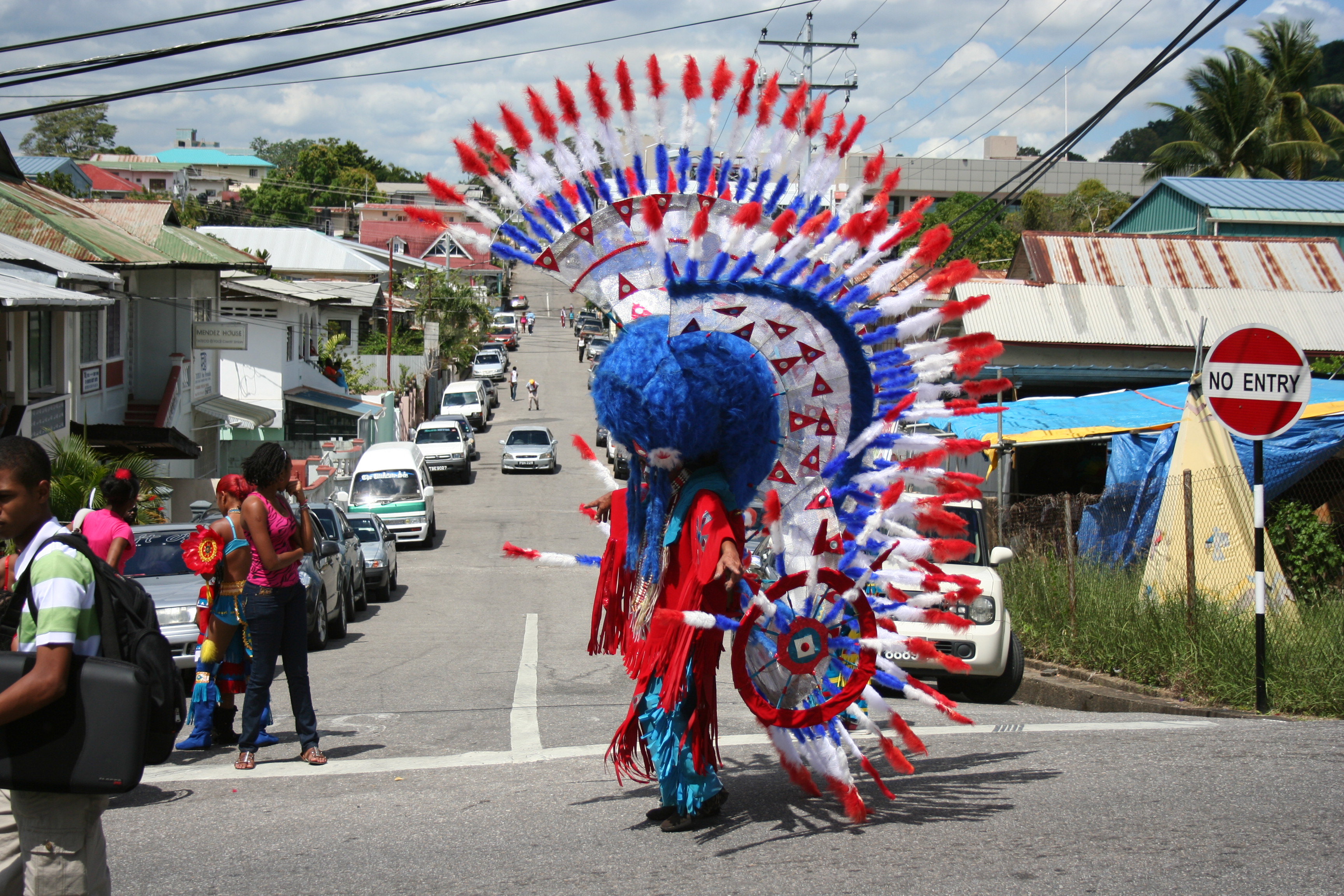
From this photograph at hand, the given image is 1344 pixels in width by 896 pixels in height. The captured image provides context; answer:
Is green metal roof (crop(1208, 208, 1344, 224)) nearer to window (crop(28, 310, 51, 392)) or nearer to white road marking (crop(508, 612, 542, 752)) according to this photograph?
white road marking (crop(508, 612, 542, 752))

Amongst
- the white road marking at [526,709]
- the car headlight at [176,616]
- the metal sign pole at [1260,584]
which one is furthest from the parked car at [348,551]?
the metal sign pole at [1260,584]

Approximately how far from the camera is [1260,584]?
24.5 ft

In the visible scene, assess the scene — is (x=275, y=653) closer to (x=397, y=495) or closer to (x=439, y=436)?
(x=397, y=495)

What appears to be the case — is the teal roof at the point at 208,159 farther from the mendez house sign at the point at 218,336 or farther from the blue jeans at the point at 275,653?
the blue jeans at the point at 275,653

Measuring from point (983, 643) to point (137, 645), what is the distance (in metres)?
7.06

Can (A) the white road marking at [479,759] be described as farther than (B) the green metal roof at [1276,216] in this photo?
No

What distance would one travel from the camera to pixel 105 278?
15.9 m

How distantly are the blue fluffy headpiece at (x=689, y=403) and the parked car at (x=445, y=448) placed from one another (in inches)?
1080

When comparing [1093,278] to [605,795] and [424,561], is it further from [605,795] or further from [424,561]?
[605,795]

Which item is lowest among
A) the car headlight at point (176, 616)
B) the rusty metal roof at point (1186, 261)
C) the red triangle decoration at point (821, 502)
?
the car headlight at point (176, 616)

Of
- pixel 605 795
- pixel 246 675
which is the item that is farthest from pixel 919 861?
pixel 246 675

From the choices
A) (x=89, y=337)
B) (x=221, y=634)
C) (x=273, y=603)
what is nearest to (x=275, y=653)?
(x=273, y=603)

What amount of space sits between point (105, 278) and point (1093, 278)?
16315 mm

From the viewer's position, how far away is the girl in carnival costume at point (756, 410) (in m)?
4.68
